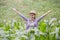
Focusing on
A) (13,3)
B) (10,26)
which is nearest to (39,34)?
(10,26)

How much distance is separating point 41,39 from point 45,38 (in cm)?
6

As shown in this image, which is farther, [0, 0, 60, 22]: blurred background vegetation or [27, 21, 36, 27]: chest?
[0, 0, 60, 22]: blurred background vegetation

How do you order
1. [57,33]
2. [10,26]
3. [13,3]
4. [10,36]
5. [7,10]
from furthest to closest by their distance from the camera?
[13,3] < [7,10] < [10,26] < [10,36] < [57,33]

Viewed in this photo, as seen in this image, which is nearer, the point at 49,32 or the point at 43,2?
the point at 49,32

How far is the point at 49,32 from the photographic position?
10.3 feet

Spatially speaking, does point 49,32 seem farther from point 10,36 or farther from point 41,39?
point 10,36

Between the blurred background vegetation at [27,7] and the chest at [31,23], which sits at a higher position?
the blurred background vegetation at [27,7]

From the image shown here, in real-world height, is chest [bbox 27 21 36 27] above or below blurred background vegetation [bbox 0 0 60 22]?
below

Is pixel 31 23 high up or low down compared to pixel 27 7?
down

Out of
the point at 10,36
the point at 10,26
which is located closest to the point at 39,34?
the point at 10,36

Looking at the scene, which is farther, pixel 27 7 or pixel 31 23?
pixel 27 7

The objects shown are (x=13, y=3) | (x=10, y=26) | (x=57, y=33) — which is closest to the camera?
(x=57, y=33)

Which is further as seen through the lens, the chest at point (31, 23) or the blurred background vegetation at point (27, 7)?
the blurred background vegetation at point (27, 7)

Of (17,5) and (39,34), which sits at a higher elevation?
(17,5)
